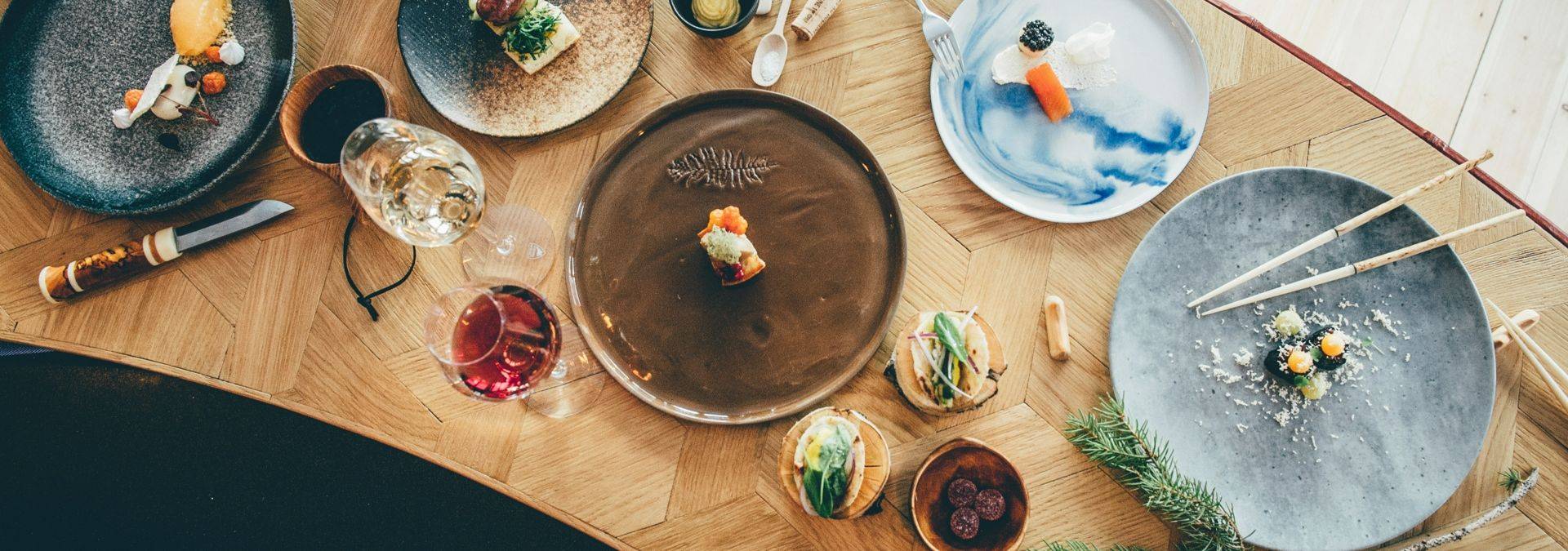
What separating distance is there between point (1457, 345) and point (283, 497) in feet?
9.38

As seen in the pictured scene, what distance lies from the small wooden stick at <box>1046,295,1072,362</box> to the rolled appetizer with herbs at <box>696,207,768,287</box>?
54 centimetres

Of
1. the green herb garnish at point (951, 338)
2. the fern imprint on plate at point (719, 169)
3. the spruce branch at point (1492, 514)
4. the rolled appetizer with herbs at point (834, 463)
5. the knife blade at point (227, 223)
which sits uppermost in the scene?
the fern imprint on plate at point (719, 169)

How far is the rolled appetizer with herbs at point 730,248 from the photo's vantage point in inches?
49.6

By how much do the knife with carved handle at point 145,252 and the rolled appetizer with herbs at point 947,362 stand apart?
1224 millimetres

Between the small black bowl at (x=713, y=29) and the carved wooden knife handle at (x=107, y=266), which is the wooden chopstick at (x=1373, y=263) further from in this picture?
the carved wooden knife handle at (x=107, y=266)

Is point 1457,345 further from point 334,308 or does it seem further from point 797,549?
point 334,308

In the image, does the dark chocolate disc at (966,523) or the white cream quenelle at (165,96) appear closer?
the dark chocolate disc at (966,523)

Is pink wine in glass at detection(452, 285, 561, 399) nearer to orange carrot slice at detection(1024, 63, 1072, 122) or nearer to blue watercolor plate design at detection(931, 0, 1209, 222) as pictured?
blue watercolor plate design at detection(931, 0, 1209, 222)

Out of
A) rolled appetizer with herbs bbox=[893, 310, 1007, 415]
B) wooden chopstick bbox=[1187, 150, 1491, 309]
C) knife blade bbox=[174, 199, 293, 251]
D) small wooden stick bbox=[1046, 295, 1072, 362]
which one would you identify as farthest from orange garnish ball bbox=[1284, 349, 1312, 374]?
knife blade bbox=[174, 199, 293, 251]

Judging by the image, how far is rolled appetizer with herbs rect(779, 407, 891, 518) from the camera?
3.96ft

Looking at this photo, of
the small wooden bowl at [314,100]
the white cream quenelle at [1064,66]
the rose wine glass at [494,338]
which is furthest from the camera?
the white cream quenelle at [1064,66]

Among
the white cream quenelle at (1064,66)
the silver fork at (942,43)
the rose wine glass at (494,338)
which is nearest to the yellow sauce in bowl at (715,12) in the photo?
the silver fork at (942,43)

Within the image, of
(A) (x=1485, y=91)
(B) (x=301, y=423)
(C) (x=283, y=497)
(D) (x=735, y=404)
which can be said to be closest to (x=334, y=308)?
(D) (x=735, y=404)

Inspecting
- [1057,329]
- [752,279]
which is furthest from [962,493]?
[752,279]
